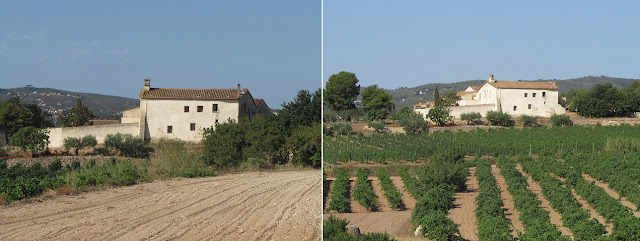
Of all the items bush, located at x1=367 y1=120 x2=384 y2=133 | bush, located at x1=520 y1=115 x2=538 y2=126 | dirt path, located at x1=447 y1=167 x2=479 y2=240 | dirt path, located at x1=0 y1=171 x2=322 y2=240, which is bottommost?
dirt path, located at x1=447 y1=167 x2=479 y2=240

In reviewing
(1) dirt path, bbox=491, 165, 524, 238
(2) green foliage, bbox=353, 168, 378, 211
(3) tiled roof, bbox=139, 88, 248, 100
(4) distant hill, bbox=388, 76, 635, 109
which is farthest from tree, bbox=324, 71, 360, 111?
(4) distant hill, bbox=388, 76, 635, 109

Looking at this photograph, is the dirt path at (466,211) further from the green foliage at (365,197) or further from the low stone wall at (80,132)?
the low stone wall at (80,132)

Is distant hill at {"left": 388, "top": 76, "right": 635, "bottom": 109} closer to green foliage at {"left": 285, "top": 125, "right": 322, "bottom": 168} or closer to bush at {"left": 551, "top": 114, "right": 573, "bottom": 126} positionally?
bush at {"left": 551, "top": 114, "right": 573, "bottom": 126}

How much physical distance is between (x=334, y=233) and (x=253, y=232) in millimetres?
2323

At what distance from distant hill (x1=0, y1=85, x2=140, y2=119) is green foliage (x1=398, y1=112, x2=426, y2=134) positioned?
3459 centimetres

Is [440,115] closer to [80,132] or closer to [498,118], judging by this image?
[498,118]

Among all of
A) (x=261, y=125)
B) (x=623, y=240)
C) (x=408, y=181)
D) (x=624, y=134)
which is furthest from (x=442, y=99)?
(x=623, y=240)

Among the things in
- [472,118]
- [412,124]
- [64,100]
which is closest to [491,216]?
[412,124]

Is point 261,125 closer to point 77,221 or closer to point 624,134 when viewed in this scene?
point 77,221

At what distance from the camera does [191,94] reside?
23172 mm

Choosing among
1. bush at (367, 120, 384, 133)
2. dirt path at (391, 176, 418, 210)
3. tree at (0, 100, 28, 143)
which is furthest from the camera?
bush at (367, 120, 384, 133)

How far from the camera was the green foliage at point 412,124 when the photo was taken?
29250 millimetres

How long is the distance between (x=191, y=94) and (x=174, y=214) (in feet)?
56.5

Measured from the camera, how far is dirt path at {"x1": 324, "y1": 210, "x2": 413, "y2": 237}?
10805mm
